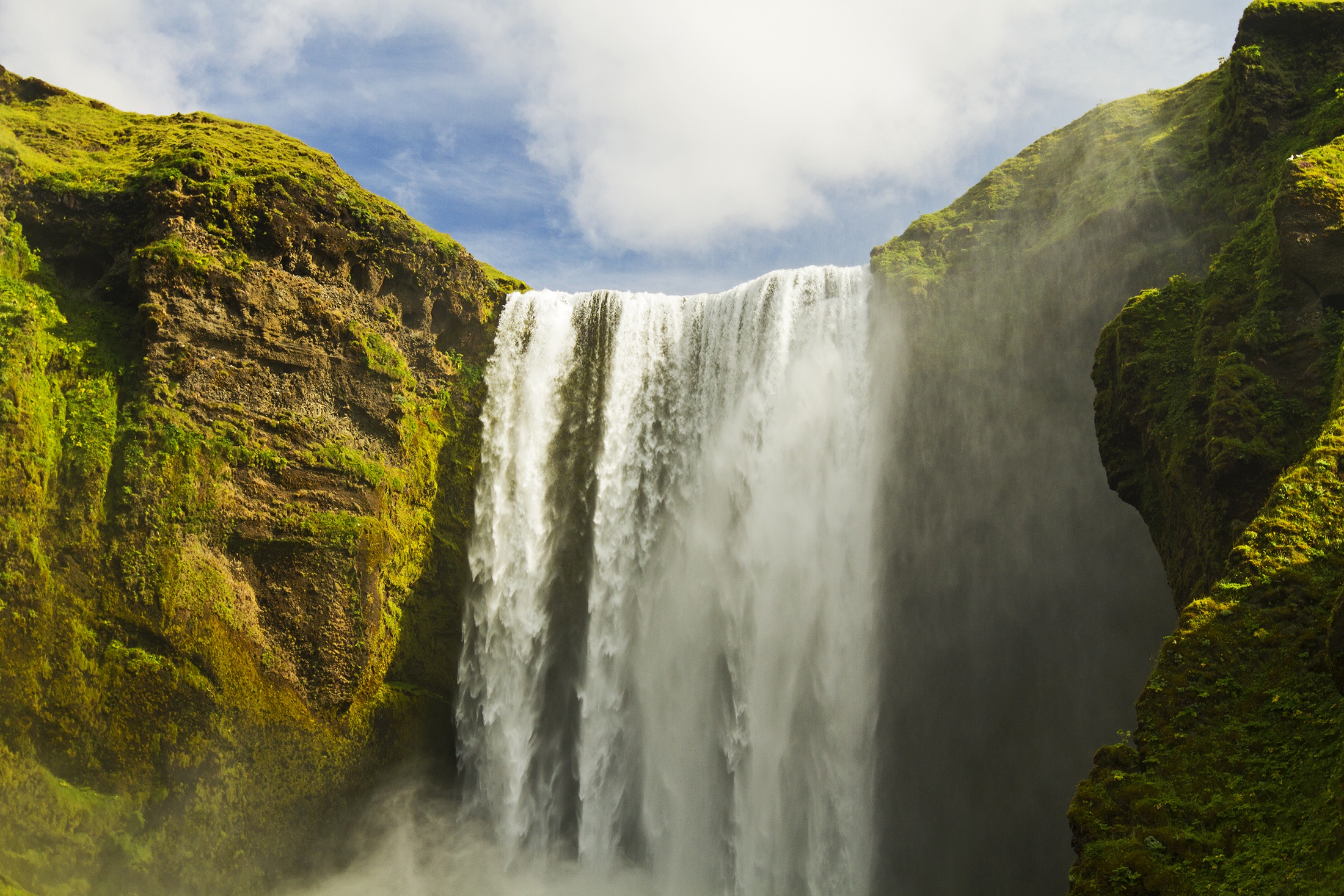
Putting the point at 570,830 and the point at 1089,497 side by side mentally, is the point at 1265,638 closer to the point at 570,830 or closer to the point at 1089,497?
the point at 1089,497

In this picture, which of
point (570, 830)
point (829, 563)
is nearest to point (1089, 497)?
point (829, 563)

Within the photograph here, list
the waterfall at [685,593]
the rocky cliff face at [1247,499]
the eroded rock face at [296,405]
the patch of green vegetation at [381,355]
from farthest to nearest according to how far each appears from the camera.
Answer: the patch of green vegetation at [381,355], the waterfall at [685,593], the eroded rock face at [296,405], the rocky cliff face at [1247,499]

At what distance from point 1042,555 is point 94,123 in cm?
2197

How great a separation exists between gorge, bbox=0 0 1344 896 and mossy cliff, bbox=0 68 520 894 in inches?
3.0

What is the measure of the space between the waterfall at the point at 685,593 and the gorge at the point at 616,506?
90mm

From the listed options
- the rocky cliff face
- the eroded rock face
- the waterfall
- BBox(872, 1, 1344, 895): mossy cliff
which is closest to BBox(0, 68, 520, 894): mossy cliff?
the eroded rock face

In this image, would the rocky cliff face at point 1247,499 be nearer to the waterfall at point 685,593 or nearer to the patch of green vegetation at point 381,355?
the waterfall at point 685,593

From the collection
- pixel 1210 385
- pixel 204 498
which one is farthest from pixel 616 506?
pixel 1210 385

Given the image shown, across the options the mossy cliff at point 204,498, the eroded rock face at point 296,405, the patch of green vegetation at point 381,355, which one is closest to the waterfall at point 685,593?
the mossy cliff at point 204,498

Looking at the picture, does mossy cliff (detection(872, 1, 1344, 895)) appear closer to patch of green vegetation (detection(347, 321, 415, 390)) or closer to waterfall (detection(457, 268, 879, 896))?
waterfall (detection(457, 268, 879, 896))

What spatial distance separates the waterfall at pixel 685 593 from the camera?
1644cm

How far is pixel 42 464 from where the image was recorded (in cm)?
1306

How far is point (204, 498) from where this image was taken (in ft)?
47.3

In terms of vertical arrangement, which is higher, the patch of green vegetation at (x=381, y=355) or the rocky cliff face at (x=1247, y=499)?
the patch of green vegetation at (x=381, y=355)
